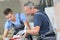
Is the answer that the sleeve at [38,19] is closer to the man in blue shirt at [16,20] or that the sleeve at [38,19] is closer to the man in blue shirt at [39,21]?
the man in blue shirt at [39,21]

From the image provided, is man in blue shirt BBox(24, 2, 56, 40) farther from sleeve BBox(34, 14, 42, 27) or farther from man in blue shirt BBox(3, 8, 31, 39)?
man in blue shirt BBox(3, 8, 31, 39)

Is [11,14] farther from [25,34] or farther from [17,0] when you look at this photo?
[17,0]

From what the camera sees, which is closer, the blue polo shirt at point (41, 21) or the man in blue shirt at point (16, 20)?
the blue polo shirt at point (41, 21)

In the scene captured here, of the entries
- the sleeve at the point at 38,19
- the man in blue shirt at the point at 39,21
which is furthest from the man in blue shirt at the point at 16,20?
the sleeve at the point at 38,19

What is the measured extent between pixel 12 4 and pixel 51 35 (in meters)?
4.18

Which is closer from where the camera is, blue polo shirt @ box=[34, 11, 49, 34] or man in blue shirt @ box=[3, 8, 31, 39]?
blue polo shirt @ box=[34, 11, 49, 34]

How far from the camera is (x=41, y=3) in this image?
7.83 metres

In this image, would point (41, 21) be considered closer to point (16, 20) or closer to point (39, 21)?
point (39, 21)

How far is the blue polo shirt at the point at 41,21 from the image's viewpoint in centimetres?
486

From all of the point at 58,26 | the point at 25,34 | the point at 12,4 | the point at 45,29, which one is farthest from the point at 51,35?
the point at 12,4

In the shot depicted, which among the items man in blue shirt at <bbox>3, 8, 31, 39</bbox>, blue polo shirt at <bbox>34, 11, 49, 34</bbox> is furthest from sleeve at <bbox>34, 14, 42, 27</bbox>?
man in blue shirt at <bbox>3, 8, 31, 39</bbox>

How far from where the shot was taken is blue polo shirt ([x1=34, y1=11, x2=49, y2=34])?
4.86 metres

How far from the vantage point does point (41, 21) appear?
491 cm

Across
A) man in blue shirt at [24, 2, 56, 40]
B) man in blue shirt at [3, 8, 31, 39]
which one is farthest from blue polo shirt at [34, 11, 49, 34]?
man in blue shirt at [3, 8, 31, 39]
